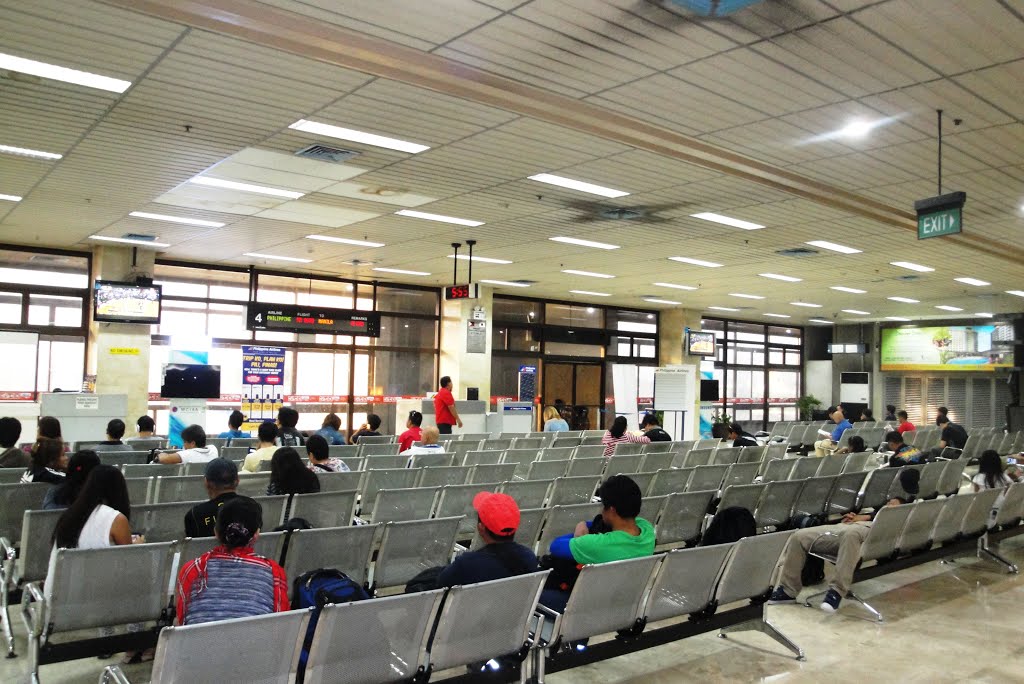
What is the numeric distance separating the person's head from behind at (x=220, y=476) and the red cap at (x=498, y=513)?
140cm

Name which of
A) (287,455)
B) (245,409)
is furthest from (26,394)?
(287,455)

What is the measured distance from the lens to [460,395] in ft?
60.3

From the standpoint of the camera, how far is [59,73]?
5461 mm

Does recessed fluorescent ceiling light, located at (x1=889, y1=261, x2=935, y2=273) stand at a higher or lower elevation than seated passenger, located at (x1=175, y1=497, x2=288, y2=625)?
higher

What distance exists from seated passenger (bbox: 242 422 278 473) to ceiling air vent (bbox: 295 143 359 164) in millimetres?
2513

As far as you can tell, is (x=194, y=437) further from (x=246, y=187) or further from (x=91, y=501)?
(x=91, y=501)

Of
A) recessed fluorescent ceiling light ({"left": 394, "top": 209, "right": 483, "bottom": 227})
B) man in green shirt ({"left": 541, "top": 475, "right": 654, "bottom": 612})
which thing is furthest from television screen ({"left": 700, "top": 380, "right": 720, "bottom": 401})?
man in green shirt ({"left": 541, "top": 475, "right": 654, "bottom": 612})

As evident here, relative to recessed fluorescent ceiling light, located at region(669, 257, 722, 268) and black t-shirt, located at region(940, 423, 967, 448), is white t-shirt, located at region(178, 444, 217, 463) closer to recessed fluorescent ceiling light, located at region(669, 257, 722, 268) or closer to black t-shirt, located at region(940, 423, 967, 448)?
recessed fluorescent ceiling light, located at region(669, 257, 722, 268)

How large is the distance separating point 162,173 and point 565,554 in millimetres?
6423

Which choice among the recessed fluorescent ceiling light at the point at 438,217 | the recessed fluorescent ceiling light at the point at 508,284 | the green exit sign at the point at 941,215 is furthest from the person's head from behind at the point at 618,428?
the recessed fluorescent ceiling light at the point at 508,284

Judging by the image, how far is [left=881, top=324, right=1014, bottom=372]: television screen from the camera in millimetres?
24469

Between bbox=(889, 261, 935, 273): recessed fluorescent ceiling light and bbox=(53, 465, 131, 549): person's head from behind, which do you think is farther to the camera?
bbox=(889, 261, 935, 273): recessed fluorescent ceiling light

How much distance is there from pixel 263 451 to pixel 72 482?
2514 millimetres

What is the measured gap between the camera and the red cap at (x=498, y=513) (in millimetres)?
3637
